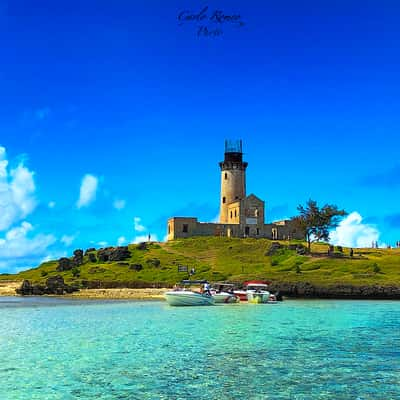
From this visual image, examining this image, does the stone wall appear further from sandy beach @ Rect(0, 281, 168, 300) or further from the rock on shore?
sandy beach @ Rect(0, 281, 168, 300)

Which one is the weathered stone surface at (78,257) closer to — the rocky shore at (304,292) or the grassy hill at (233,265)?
the grassy hill at (233,265)

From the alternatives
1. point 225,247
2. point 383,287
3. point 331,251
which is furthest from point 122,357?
point 225,247

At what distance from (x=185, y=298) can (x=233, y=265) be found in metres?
44.8

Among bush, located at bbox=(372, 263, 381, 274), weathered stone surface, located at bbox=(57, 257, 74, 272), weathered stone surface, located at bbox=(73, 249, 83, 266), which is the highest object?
weathered stone surface, located at bbox=(73, 249, 83, 266)

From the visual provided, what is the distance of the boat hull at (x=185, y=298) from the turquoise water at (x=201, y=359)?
19.2m

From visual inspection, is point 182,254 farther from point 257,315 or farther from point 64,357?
point 64,357

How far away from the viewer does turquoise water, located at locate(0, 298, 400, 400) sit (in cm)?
1913

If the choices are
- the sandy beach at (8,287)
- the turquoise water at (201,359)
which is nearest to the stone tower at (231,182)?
the sandy beach at (8,287)

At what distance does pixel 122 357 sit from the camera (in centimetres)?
2581

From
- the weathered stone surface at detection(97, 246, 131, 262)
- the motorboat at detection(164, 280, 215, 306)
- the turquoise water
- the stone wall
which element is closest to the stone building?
the stone wall

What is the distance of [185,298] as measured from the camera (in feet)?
206

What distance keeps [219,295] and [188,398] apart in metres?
49.9

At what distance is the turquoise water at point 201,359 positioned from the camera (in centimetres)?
1913

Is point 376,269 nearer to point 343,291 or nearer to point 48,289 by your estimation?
point 343,291
